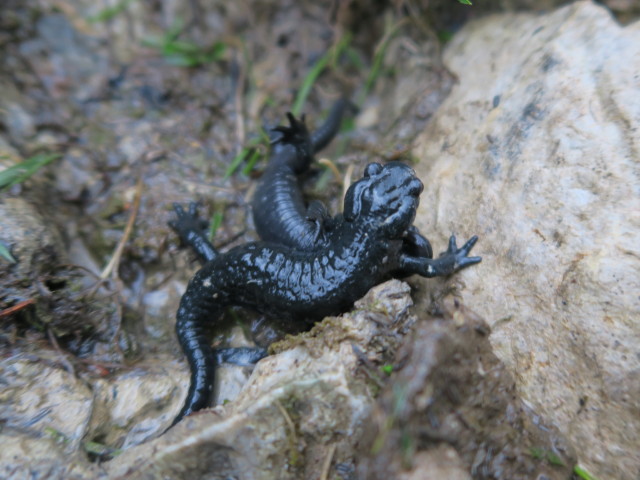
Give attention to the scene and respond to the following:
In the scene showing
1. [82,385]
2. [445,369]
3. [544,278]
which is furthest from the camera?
[82,385]

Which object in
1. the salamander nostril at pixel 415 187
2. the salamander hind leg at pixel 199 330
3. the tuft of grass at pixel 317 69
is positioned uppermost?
the tuft of grass at pixel 317 69

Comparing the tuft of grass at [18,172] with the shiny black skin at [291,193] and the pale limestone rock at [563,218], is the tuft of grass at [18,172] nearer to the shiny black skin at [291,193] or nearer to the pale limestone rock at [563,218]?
the shiny black skin at [291,193]

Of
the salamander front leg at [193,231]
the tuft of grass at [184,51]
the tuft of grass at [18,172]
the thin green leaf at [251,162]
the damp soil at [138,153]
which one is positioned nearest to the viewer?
the damp soil at [138,153]

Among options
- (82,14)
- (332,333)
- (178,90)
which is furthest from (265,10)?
(332,333)

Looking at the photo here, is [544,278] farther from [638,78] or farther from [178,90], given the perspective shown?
[178,90]

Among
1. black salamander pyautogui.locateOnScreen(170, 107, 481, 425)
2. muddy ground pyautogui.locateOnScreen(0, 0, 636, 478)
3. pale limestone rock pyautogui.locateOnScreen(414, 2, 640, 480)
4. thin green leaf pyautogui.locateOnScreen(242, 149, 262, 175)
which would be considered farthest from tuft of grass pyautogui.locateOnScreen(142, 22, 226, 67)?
pale limestone rock pyautogui.locateOnScreen(414, 2, 640, 480)

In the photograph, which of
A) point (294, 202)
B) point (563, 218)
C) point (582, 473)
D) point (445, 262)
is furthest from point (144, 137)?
→ point (582, 473)

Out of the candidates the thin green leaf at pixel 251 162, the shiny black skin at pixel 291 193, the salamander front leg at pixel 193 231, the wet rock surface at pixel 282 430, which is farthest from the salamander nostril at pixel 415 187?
the thin green leaf at pixel 251 162
